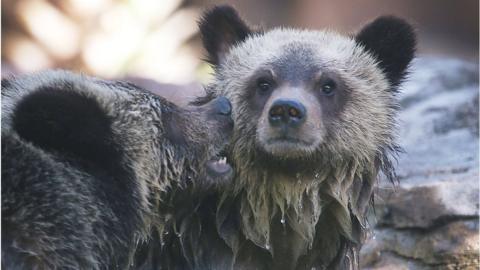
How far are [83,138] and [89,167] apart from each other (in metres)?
0.15

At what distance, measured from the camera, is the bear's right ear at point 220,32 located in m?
6.13

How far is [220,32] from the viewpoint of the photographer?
6.16 metres

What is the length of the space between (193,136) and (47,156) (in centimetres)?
98

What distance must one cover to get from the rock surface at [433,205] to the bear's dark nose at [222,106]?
1618mm

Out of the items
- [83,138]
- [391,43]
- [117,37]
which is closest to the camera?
[83,138]

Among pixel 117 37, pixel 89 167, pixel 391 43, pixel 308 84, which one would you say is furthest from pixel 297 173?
pixel 117 37

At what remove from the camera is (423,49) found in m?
15.7

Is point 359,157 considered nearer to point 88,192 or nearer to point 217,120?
point 217,120

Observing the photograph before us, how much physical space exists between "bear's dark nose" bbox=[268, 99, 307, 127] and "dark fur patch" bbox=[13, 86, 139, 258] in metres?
0.87

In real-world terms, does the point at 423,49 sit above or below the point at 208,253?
above

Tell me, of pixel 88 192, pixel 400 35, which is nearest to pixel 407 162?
pixel 400 35

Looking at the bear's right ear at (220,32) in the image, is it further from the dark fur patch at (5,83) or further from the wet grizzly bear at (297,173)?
the dark fur patch at (5,83)

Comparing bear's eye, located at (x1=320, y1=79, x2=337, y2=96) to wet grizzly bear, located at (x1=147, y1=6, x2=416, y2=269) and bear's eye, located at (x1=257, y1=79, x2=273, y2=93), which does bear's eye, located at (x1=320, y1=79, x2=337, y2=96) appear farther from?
bear's eye, located at (x1=257, y1=79, x2=273, y2=93)

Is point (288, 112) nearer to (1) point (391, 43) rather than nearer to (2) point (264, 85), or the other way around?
(2) point (264, 85)
